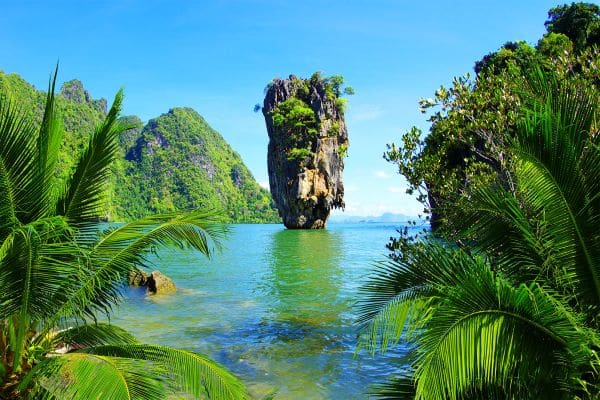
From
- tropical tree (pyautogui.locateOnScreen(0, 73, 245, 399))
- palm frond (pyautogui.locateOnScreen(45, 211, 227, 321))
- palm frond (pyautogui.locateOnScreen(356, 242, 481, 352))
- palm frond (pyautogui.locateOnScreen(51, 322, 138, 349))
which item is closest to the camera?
tropical tree (pyautogui.locateOnScreen(0, 73, 245, 399))

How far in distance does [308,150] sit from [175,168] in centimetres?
9143

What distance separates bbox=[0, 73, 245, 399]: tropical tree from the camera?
379 cm

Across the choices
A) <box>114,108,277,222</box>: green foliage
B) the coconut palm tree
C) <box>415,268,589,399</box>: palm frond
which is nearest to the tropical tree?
the coconut palm tree

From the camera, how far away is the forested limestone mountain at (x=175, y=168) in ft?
422

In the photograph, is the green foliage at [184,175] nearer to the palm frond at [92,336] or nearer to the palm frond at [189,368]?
the palm frond at [92,336]

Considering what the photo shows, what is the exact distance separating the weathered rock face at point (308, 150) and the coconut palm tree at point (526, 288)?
201ft

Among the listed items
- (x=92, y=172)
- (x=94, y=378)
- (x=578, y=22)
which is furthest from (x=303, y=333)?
(x=578, y=22)

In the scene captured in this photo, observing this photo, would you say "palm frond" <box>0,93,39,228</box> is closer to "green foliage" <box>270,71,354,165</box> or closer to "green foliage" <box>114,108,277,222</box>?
"green foliage" <box>270,71,354,165</box>

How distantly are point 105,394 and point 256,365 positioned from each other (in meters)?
5.88

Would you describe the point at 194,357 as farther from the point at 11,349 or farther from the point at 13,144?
the point at 13,144

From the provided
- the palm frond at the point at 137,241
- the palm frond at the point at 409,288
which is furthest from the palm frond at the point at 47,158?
the palm frond at the point at 409,288

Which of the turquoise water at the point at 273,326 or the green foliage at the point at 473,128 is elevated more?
the green foliage at the point at 473,128

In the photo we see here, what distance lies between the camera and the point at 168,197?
13275 centimetres

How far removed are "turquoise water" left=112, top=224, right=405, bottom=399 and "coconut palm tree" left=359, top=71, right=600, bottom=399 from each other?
3.26ft
